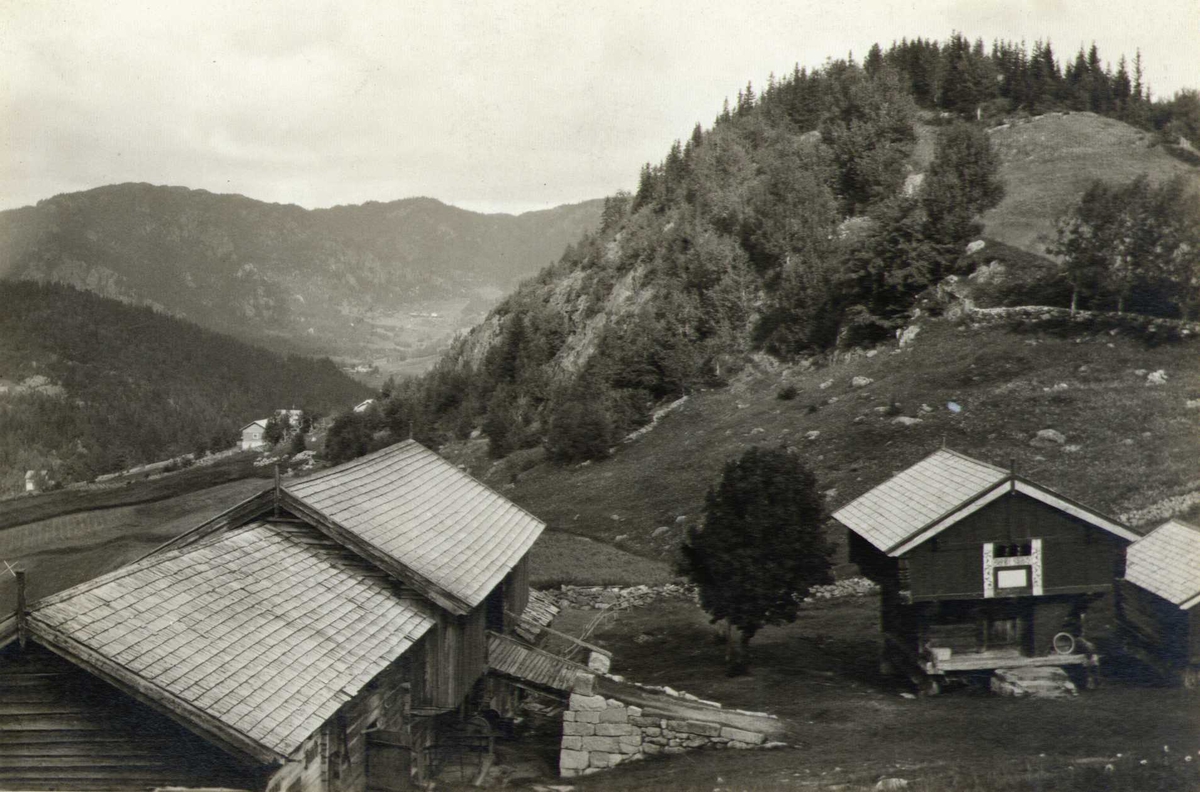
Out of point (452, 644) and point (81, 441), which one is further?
point (81, 441)

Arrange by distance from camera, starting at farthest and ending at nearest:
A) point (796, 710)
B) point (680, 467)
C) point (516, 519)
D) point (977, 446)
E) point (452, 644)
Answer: point (680, 467)
point (977, 446)
point (516, 519)
point (796, 710)
point (452, 644)

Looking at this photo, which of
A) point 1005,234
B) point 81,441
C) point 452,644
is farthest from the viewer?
point 81,441

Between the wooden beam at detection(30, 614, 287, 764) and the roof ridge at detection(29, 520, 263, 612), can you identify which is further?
the roof ridge at detection(29, 520, 263, 612)

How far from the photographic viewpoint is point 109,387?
435 feet

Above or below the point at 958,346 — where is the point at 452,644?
below

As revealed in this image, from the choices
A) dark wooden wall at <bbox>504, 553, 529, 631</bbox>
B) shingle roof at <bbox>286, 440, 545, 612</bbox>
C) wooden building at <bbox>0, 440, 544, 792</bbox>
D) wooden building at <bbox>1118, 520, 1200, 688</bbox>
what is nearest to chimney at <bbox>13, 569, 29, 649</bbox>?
wooden building at <bbox>0, 440, 544, 792</bbox>

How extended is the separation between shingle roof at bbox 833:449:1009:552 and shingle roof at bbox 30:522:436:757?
1200 cm

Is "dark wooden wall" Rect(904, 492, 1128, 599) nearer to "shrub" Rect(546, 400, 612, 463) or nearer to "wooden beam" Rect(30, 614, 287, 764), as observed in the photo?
"wooden beam" Rect(30, 614, 287, 764)

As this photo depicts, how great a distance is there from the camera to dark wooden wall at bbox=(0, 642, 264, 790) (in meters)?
10.6

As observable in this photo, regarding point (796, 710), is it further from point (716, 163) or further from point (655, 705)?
point (716, 163)

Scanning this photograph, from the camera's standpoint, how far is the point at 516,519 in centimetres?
2505

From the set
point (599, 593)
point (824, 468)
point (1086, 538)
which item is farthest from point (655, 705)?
point (824, 468)

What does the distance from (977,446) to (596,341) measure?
4939 cm

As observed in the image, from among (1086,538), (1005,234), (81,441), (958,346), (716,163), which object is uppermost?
(716,163)
